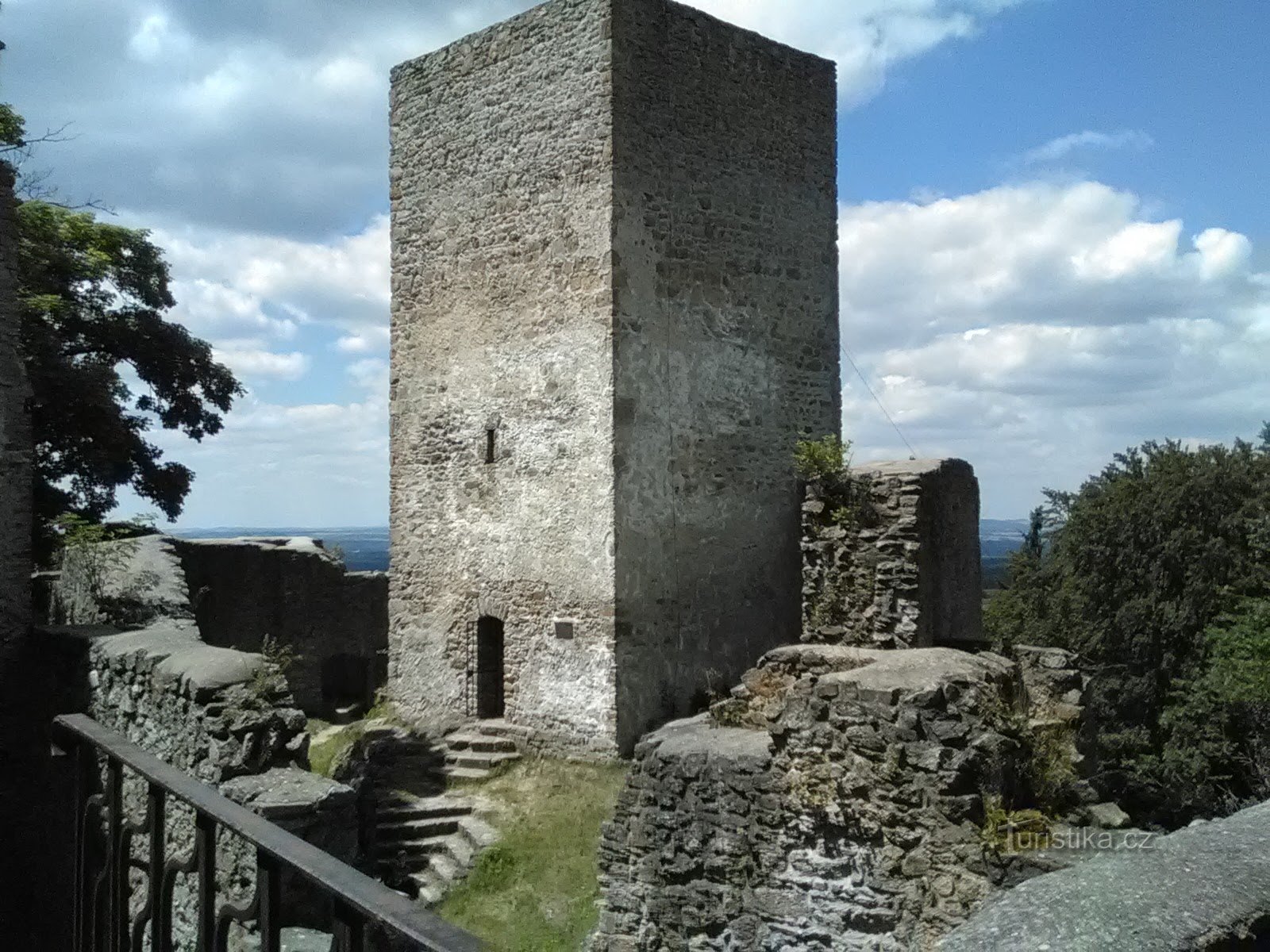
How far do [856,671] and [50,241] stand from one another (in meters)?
15.1

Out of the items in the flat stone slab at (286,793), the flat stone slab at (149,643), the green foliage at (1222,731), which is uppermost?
the flat stone slab at (149,643)

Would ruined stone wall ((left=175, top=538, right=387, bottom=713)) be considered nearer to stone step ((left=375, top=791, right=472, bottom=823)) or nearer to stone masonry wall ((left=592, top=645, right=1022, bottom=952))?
stone step ((left=375, top=791, right=472, bottom=823))

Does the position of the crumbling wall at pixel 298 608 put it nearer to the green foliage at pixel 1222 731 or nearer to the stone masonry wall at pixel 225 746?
the stone masonry wall at pixel 225 746

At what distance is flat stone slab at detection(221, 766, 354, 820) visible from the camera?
18.8 feet

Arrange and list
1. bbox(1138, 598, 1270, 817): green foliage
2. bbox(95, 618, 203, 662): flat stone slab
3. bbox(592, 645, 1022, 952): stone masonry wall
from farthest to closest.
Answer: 1. bbox(1138, 598, 1270, 817): green foliage
2. bbox(95, 618, 203, 662): flat stone slab
3. bbox(592, 645, 1022, 952): stone masonry wall

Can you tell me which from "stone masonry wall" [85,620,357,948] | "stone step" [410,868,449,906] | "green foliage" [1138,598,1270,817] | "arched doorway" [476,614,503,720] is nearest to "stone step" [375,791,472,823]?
"stone step" [410,868,449,906]

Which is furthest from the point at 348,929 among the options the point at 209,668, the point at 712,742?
the point at 712,742

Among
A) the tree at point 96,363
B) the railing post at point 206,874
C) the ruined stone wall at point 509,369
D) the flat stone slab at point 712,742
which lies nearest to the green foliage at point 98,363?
the tree at point 96,363

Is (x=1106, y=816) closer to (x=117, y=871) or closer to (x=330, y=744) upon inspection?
(x=117, y=871)

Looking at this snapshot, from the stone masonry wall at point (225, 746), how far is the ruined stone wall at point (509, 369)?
5494 millimetres

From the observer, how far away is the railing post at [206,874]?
7.96 feet

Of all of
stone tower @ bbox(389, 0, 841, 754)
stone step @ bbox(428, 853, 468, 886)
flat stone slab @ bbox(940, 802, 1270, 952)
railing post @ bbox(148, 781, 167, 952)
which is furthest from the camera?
stone tower @ bbox(389, 0, 841, 754)

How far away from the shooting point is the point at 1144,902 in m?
2.99

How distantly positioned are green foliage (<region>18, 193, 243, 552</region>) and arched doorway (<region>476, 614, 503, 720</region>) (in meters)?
5.41
